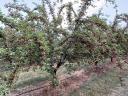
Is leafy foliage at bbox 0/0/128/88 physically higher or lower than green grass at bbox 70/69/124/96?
higher

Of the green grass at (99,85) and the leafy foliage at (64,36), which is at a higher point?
the leafy foliage at (64,36)

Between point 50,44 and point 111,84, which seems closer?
point 50,44

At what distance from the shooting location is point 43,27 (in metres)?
23.4

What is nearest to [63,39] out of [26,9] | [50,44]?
[50,44]

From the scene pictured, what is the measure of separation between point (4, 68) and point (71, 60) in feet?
23.8

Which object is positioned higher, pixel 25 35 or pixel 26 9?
pixel 26 9

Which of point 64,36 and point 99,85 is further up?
point 64,36

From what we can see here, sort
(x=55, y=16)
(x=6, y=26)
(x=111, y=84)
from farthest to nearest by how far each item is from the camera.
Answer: (x=111, y=84), (x=55, y=16), (x=6, y=26)

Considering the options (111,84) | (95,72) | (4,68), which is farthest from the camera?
(95,72)

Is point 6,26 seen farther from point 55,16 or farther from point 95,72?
point 95,72

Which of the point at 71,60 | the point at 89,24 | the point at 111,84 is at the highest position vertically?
the point at 89,24

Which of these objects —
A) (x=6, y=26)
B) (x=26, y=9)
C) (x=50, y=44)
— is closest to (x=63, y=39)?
(x=50, y=44)

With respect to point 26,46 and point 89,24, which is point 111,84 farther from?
point 26,46

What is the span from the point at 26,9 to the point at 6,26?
7271 mm
